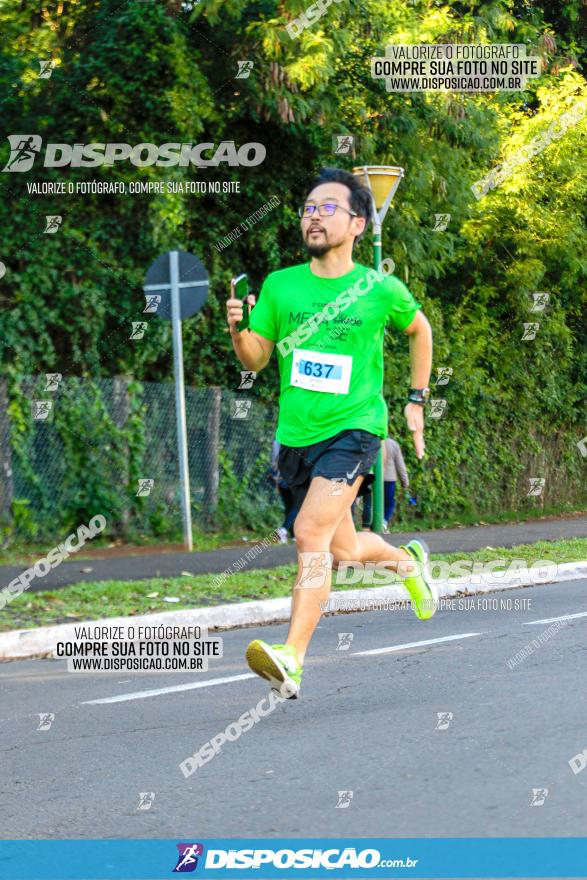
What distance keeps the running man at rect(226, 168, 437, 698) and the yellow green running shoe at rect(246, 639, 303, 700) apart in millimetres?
119

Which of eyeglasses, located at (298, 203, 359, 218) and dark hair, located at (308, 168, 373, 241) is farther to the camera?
dark hair, located at (308, 168, 373, 241)

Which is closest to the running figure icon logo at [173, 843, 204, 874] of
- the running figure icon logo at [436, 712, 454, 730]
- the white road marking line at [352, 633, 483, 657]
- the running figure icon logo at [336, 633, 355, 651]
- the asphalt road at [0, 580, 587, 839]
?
the asphalt road at [0, 580, 587, 839]

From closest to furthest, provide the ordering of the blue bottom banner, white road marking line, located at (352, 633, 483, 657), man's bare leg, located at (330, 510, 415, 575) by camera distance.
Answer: the blue bottom banner < man's bare leg, located at (330, 510, 415, 575) < white road marking line, located at (352, 633, 483, 657)

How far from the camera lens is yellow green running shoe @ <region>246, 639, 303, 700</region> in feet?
18.0

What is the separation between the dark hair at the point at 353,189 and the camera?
6.02 meters

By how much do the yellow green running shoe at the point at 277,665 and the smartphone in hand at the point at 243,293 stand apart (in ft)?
4.29

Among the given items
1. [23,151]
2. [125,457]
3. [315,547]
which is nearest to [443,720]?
[315,547]

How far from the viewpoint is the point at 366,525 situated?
18.2 meters

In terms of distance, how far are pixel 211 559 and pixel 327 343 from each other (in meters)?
8.33

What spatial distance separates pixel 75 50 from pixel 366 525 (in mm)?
6977

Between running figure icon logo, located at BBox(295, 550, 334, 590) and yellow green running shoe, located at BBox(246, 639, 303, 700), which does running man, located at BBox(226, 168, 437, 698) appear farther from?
yellow green running shoe, located at BBox(246, 639, 303, 700)

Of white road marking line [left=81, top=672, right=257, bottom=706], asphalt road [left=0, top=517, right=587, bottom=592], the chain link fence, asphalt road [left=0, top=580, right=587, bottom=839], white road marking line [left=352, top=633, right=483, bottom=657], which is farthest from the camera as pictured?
the chain link fence

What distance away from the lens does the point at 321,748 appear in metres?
5.60

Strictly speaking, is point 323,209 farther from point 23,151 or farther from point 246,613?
point 23,151
